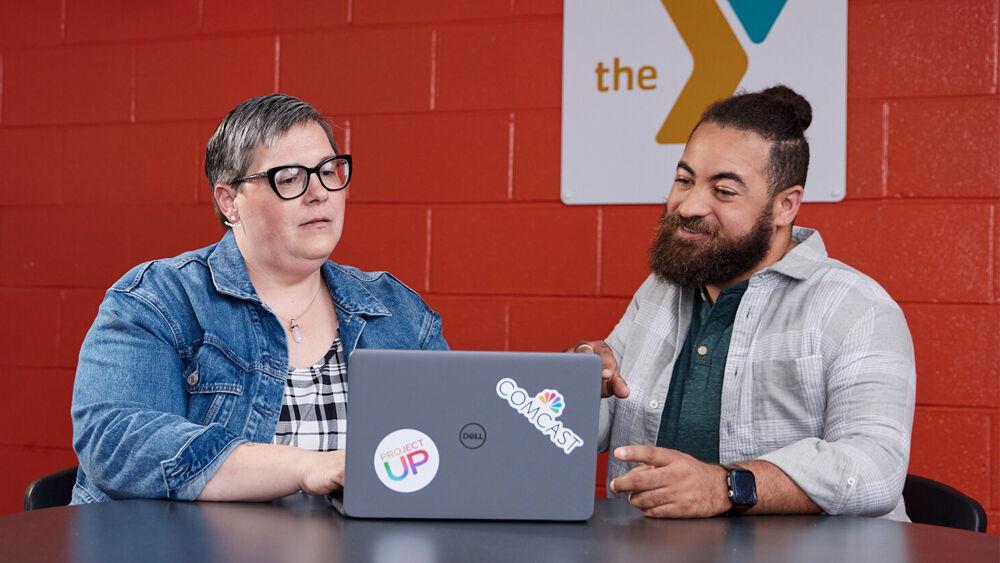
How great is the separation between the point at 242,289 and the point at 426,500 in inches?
27.8

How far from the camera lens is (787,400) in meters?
1.99

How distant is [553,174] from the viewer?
2.80 metres

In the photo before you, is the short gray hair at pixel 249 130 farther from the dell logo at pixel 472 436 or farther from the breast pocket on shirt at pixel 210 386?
the dell logo at pixel 472 436

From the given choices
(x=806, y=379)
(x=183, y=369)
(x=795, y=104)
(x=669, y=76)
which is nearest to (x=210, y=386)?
(x=183, y=369)

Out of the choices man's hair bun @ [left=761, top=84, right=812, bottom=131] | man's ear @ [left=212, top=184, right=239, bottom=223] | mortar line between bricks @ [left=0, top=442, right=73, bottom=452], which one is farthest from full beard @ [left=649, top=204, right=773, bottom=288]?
mortar line between bricks @ [left=0, top=442, right=73, bottom=452]

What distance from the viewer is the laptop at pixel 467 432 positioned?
134 cm

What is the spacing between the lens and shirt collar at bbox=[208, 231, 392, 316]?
1.88 metres

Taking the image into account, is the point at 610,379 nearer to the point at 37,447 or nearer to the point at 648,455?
the point at 648,455

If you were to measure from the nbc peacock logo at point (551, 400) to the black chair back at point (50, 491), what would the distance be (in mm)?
1007

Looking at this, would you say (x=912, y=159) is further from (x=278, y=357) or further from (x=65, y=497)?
(x=65, y=497)

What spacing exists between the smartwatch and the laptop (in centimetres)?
26

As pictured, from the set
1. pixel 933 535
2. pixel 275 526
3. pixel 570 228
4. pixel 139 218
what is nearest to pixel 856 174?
pixel 570 228

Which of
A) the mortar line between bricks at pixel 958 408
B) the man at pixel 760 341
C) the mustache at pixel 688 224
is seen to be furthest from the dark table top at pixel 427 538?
the mortar line between bricks at pixel 958 408

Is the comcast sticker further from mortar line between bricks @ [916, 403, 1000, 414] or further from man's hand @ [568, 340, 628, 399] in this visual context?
mortar line between bricks @ [916, 403, 1000, 414]
